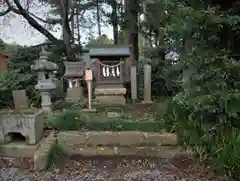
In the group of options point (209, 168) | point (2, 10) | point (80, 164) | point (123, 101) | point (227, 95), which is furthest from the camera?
point (2, 10)

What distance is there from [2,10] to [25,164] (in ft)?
27.0

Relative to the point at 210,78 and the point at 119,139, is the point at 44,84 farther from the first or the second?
the point at 210,78

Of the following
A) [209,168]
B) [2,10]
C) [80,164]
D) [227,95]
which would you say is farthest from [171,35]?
[2,10]

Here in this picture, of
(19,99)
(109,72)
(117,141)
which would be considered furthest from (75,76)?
(117,141)

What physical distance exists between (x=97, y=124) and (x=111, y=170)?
102 centimetres

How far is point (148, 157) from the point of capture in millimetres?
3525

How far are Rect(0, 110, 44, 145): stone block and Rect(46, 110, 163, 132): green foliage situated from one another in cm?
52

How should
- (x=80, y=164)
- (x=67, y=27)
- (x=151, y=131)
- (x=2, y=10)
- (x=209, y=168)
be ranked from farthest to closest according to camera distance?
(x=2, y=10)
(x=67, y=27)
(x=151, y=131)
(x=80, y=164)
(x=209, y=168)

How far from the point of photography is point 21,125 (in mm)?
3582

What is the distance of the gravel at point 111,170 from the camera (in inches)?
116

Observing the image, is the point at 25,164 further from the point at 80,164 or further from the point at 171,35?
the point at 171,35

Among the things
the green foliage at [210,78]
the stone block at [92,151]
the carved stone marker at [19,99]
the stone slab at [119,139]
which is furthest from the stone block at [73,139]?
the carved stone marker at [19,99]

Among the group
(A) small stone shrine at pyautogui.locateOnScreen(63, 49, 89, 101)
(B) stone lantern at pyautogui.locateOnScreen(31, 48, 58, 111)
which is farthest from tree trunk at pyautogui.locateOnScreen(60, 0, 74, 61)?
(B) stone lantern at pyautogui.locateOnScreen(31, 48, 58, 111)

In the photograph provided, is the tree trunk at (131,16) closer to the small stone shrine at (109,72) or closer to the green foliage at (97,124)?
the small stone shrine at (109,72)
